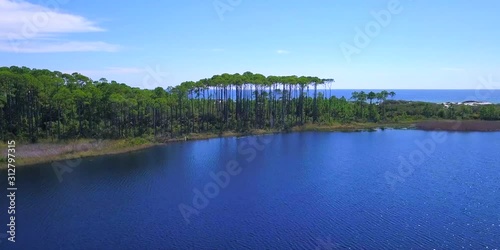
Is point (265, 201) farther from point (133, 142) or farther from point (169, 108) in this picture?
point (169, 108)

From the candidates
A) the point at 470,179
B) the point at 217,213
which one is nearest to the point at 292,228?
the point at 217,213

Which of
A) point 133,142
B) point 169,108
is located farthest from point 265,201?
point 169,108

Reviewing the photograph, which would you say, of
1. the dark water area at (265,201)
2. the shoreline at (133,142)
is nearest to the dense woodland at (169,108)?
the shoreline at (133,142)

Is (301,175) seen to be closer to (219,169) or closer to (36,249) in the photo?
(219,169)

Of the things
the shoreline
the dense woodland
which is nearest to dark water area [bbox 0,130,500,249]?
the shoreline

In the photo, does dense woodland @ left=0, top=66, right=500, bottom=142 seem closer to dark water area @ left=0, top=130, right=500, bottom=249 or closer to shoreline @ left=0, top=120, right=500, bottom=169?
shoreline @ left=0, top=120, right=500, bottom=169
